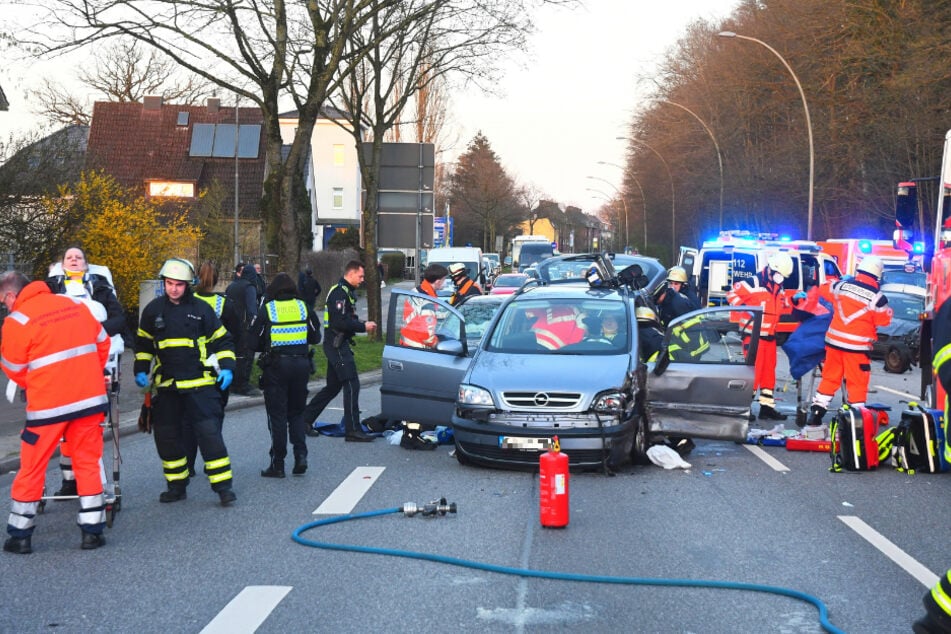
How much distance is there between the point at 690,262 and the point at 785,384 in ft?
60.7

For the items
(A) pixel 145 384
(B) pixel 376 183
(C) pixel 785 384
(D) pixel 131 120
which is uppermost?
(D) pixel 131 120

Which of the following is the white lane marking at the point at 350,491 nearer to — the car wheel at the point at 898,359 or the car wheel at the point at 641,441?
the car wheel at the point at 641,441

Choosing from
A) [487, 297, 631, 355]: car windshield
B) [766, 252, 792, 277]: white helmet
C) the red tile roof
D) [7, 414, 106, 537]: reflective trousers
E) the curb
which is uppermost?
the red tile roof

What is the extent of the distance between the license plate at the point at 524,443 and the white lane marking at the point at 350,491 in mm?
1120

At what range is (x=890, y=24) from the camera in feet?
116

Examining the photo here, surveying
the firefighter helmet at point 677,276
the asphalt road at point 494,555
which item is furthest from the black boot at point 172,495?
the firefighter helmet at point 677,276

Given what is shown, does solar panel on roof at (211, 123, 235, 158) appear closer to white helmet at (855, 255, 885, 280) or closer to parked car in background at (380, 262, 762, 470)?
parked car in background at (380, 262, 762, 470)

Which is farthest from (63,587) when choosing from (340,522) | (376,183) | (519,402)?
(376,183)

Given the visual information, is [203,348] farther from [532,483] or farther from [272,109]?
[272,109]

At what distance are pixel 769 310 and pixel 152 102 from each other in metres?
49.3

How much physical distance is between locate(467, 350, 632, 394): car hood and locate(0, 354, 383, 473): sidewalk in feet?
12.5

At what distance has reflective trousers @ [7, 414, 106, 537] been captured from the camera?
22.6 ft

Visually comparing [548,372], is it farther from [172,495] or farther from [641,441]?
[172,495]

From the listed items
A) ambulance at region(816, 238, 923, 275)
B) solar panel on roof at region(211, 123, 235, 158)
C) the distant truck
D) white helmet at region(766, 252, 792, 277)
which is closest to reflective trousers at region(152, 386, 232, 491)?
white helmet at region(766, 252, 792, 277)
